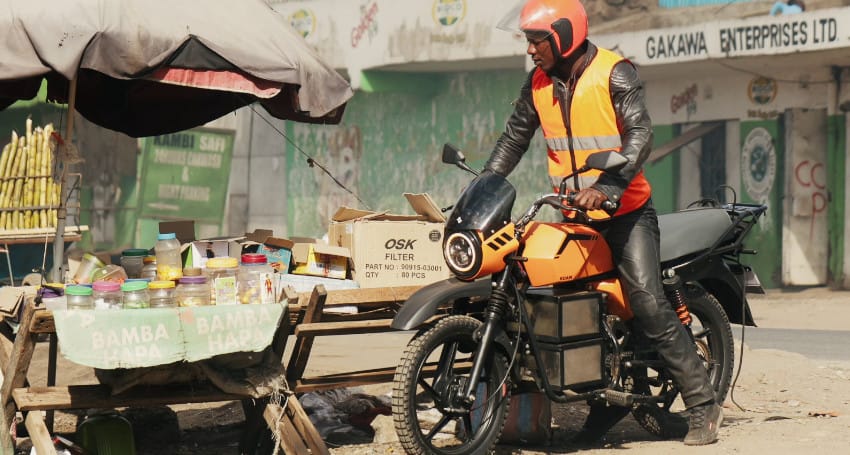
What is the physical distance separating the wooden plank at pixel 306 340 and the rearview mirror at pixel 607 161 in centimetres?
148

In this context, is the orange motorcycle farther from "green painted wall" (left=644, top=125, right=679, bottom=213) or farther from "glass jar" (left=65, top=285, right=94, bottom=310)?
"green painted wall" (left=644, top=125, right=679, bottom=213)

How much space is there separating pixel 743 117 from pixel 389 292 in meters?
15.5

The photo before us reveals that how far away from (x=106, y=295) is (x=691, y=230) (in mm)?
3159

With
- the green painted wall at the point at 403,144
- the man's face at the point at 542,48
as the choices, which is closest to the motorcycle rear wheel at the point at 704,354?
the man's face at the point at 542,48

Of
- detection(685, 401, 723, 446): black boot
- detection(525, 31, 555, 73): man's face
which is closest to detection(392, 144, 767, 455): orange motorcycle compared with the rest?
detection(685, 401, 723, 446): black boot

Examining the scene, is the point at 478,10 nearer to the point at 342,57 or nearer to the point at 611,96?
the point at 342,57

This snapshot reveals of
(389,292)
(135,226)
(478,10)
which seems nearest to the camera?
(389,292)

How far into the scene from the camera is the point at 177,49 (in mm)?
6945

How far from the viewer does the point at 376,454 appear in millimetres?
6816

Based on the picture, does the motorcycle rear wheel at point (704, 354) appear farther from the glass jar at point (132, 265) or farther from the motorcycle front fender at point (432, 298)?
the glass jar at point (132, 265)

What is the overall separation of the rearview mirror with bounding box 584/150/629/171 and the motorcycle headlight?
2.12 ft

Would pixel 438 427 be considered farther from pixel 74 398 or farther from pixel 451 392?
pixel 74 398

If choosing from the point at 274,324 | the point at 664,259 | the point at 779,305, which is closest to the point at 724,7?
the point at 779,305

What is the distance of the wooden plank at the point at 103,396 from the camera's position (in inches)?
236
